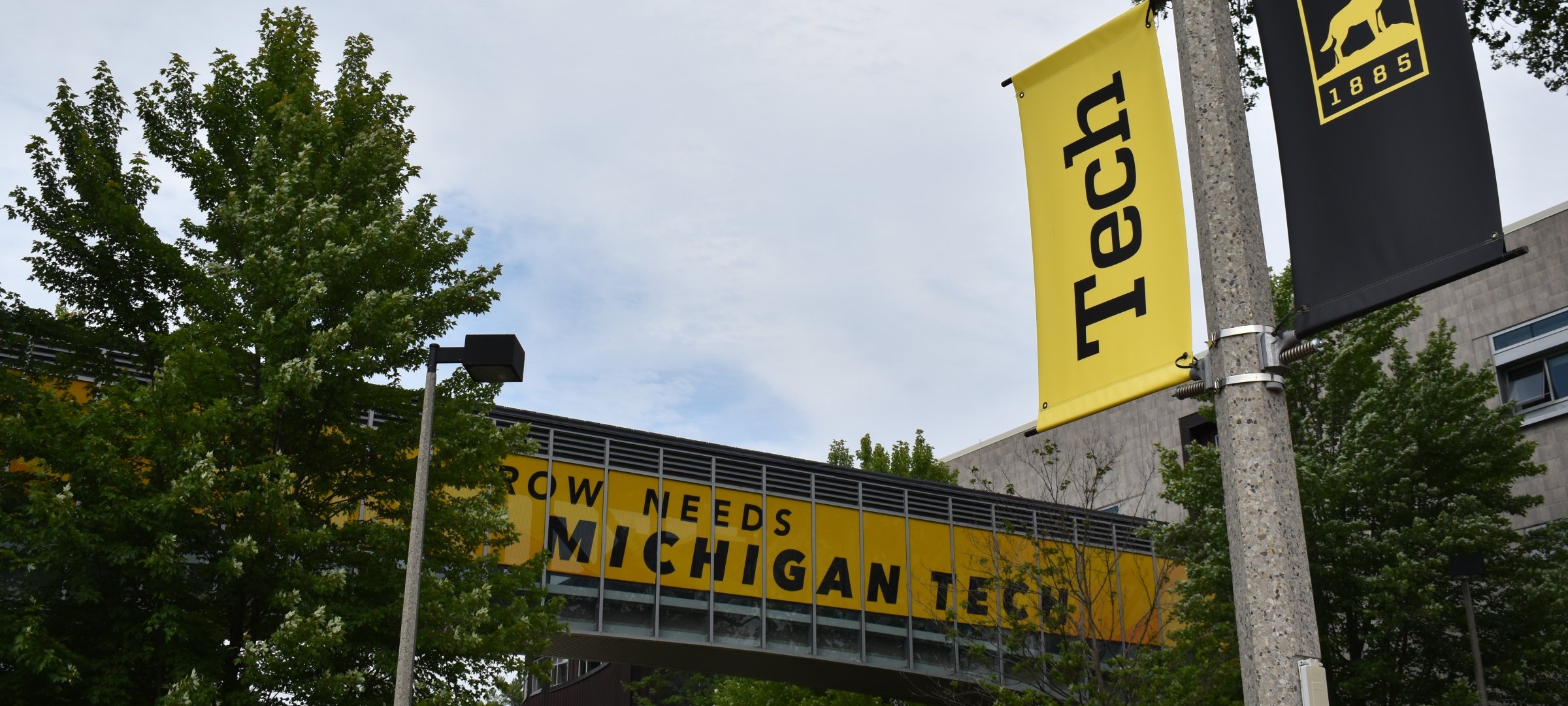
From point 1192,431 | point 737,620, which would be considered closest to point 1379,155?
point 737,620

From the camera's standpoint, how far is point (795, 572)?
26938 mm

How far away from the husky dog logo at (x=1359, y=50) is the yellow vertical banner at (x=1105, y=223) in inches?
28.4

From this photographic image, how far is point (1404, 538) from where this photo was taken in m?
23.1

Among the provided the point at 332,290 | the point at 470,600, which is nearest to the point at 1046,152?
the point at 470,600

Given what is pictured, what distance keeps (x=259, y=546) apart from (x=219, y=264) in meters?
3.20

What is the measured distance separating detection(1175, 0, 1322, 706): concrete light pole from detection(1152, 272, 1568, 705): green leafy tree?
1737 centimetres

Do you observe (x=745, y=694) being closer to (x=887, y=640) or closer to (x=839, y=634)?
(x=887, y=640)

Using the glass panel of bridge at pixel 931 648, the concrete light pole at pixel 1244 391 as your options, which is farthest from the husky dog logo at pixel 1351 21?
the glass panel of bridge at pixel 931 648

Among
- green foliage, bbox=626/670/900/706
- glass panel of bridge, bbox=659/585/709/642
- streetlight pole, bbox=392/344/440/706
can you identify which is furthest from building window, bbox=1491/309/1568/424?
streetlight pole, bbox=392/344/440/706

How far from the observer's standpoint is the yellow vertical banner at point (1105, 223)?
594 centimetres

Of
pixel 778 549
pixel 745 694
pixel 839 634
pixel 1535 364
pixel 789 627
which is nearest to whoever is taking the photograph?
pixel 789 627

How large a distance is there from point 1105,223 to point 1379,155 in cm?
130

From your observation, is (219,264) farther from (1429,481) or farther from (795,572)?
(1429,481)

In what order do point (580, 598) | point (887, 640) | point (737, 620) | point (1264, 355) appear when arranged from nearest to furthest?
point (1264, 355)
point (580, 598)
point (737, 620)
point (887, 640)
